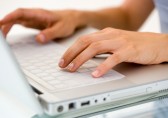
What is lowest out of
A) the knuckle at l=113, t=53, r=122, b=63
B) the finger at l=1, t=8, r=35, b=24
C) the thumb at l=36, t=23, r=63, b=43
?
the knuckle at l=113, t=53, r=122, b=63

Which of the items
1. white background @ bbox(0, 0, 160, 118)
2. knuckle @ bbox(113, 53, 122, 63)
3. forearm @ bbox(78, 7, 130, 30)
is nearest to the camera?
knuckle @ bbox(113, 53, 122, 63)

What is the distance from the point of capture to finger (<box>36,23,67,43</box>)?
0.84 m

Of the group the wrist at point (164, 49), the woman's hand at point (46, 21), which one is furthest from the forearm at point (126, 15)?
the wrist at point (164, 49)

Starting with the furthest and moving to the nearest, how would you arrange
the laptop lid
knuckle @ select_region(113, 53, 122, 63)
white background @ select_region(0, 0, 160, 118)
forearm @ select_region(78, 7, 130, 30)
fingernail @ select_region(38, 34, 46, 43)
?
white background @ select_region(0, 0, 160, 118) < forearm @ select_region(78, 7, 130, 30) < fingernail @ select_region(38, 34, 46, 43) < knuckle @ select_region(113, 53, 122, 63) < the laptop lid

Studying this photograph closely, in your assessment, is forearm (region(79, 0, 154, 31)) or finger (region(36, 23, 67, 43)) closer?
finger (region(36, 23, 67, 43))

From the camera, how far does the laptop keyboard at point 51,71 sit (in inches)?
21.5

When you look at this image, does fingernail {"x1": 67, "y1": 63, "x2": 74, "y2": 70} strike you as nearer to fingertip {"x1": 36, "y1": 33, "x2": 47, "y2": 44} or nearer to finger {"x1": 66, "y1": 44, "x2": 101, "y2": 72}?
finger {"x1": 66, "y1": 44, "x2": 101, "y2": 72}

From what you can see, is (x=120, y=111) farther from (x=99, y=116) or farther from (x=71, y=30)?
(x=71, y=30)

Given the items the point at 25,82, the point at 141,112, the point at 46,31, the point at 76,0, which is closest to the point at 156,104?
the point at 141,112

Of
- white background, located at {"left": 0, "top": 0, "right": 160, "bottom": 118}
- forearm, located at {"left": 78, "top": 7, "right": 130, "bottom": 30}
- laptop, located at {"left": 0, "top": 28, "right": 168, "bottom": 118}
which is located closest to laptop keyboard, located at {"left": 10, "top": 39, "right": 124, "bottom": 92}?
laptop, located at {"left": 0, "top": 28, "right": 168, "bottom": 118}

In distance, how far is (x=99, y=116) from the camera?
20.5 inches

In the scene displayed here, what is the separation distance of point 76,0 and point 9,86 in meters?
1.13

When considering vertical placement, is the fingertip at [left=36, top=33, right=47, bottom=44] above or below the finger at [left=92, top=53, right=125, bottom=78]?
above

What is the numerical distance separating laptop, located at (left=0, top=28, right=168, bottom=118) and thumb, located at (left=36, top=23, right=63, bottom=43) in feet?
0.46
